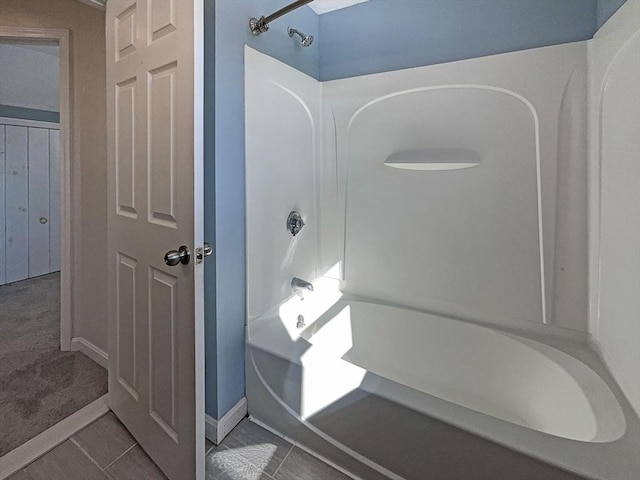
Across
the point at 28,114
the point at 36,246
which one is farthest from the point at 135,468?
the point at 28,114

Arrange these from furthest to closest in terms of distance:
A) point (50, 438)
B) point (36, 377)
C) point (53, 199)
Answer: point (53, 199)
point (36, 377)
point (50, 438)

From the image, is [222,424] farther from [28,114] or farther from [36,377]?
[28,114]

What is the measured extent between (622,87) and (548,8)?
61cm

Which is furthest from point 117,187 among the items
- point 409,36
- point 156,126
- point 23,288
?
point 23,288

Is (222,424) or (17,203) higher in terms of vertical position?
(17,203)

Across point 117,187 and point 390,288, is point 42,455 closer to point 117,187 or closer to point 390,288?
point 117,187

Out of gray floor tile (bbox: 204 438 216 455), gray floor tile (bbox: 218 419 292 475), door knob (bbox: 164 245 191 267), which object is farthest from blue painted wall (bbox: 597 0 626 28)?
gray floor tile (bbox: 204 438 216 455)

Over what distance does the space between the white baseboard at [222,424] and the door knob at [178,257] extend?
88 centimetres

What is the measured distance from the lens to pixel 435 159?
1.89 m

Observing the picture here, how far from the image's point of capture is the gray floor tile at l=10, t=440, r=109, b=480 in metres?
1.36

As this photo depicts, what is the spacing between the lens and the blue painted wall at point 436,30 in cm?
155

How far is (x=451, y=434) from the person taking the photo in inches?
45.4

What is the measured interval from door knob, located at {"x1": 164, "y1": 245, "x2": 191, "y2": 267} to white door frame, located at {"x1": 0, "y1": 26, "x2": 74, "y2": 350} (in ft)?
4.96

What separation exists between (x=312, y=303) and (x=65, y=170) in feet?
5.88
